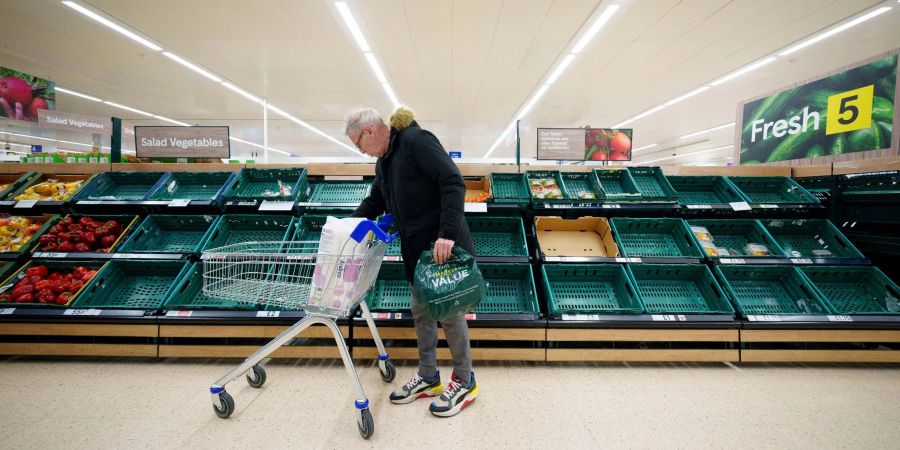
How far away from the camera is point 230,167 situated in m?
2.99

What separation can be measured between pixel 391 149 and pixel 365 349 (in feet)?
4.59

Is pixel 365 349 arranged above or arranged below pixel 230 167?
below

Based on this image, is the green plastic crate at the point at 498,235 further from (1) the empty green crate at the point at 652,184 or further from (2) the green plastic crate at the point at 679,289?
(1) the empty green crate at the point at 652,184

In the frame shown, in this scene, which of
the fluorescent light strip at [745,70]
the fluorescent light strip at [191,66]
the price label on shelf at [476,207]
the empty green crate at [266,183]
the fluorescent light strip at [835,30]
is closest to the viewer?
the price label on shelf at [476,207]

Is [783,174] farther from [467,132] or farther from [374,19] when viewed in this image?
[467,132]

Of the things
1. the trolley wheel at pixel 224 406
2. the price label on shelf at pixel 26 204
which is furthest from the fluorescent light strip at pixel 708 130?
the price label on shelf at pixel 26 204

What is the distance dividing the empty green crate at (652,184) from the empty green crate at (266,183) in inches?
106

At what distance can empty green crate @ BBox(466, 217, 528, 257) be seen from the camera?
2648 mm

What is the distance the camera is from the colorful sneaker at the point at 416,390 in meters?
1.89

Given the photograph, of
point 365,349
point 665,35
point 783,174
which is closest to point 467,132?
point 665,35

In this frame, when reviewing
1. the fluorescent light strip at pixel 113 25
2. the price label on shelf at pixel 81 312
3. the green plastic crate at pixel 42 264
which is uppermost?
the fluorescent light strip at pixel 113 25

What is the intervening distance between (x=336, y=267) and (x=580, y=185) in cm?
226

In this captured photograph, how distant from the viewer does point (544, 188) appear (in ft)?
9.26

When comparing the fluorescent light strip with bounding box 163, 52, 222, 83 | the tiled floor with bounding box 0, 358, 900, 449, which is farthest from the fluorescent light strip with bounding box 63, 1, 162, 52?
the tiled floor with bounding box 0, 358, 900, 449
